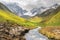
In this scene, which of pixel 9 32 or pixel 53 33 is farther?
pixel 53 33

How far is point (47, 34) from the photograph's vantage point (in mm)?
13820

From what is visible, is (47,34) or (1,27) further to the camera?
(47,34)

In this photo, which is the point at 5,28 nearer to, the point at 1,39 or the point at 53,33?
the point at 1,39

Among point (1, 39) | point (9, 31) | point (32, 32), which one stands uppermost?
point (32, 32)

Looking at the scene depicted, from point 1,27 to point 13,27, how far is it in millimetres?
942

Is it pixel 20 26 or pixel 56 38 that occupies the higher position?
pixel 20 26

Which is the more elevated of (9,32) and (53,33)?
(53,33)

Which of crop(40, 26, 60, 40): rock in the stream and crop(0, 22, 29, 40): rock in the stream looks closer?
crop(0, 22, 29, 40): rock in the stream

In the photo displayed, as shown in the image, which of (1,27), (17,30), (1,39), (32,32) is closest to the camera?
(1,39)

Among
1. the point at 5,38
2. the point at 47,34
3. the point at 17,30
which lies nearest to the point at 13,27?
the point at 17,30

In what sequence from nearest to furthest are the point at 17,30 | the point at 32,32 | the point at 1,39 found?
the point at 1,39, the point at 17,30, the point at 32,32

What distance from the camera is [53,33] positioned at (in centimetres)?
1319

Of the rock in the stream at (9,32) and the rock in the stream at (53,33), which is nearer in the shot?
the rock in the stream at (9,32)

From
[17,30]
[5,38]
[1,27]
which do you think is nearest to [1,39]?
[5,38]
